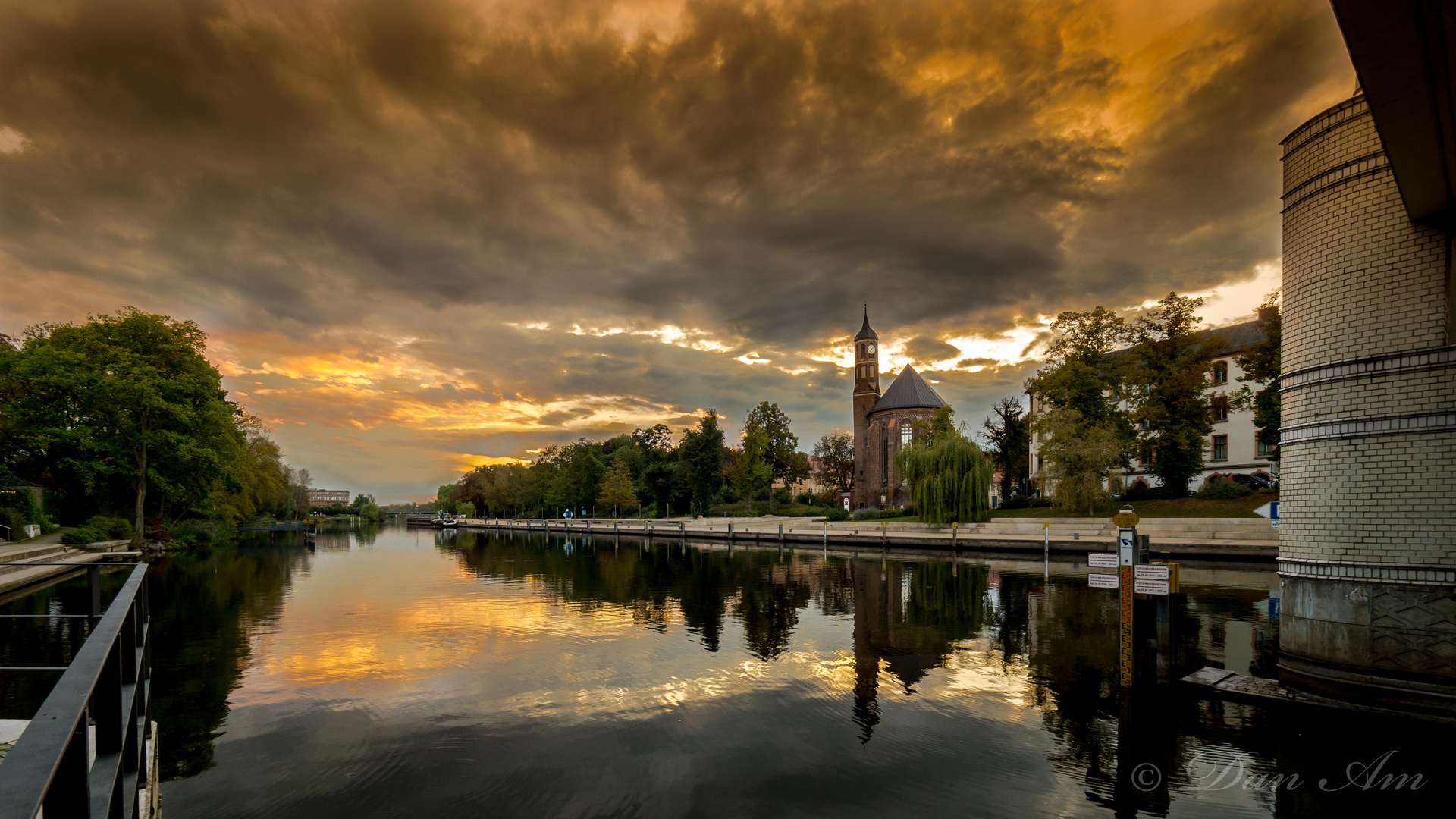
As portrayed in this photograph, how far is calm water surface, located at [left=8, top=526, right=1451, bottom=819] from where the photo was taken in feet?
22.1

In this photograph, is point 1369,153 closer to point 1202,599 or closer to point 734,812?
point 734,812

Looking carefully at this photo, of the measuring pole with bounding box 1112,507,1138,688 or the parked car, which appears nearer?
the measuring pole with bounding box 1112,507,1138,688

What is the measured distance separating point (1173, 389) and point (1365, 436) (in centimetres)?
3400

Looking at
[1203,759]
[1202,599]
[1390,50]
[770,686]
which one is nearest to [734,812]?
[770,686]

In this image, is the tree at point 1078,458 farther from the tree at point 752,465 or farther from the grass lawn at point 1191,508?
the tree at point 752,465

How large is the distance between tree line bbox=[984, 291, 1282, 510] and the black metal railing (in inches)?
1564

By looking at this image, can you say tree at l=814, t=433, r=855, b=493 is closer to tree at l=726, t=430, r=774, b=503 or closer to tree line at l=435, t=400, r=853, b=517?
tree line at l=435, t=400, r=853, b=517

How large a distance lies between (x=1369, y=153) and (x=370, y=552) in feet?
156

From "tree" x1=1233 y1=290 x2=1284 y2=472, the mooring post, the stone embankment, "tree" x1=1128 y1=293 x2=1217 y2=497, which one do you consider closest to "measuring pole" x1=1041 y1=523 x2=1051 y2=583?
"tree" x1=1128 y1=293 x2=1217 y2=497

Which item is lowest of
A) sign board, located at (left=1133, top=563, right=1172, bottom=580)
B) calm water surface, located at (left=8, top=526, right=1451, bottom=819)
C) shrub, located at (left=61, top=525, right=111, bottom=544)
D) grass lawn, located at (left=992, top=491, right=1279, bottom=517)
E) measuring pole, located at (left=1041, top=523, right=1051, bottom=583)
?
measuring pole, located at (left=1041, top=523, right=1051, bottom=583)

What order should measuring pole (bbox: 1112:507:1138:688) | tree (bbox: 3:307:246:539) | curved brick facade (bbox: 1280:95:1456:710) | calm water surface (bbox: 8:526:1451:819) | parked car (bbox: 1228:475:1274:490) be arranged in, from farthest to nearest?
1. parked car (bbox: 1228:475:1274:490)
2. tree (bbox: 3:307:246:539)
3. measuring pole (bbox: 1112:507:1138:688)
4. curved brick facade (bbox: 1280:95:1456:710)
5. calm water surface (bbox: 8:526:1451:819)

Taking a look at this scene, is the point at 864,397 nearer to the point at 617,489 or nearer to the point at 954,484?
the point at 617,489

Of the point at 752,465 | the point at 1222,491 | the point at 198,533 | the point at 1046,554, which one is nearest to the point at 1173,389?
the point at 1222,491

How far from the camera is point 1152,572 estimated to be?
30.0ft
